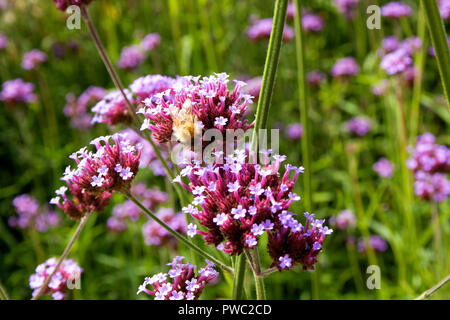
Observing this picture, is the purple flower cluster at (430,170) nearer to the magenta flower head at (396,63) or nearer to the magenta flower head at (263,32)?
the magenta flower head at (396,63)

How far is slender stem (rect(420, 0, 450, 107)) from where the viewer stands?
827mm

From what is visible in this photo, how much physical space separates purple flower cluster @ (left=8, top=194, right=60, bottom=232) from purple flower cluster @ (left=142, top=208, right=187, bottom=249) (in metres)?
0.91

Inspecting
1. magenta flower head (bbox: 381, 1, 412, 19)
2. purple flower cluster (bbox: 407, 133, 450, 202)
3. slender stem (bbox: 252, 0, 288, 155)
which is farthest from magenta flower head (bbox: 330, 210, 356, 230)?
slender stem (bbox: 252, 0, 288, 155)

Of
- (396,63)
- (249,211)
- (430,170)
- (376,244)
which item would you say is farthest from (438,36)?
(376,244)

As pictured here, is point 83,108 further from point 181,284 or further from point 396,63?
point 181,284

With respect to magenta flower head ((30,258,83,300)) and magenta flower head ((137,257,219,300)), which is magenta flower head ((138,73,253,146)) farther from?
magenta flower head ((30,258,83,300))

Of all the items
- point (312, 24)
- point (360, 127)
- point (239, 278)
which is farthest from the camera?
point (312, 24)

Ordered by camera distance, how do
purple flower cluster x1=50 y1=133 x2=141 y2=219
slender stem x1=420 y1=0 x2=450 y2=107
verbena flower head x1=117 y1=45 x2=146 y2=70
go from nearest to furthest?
1. slender stem x1=420 y1=0 x2=450 y2=107
2. purple flower cluster x1=50 y1=133 x2=141 y2=219
3. verbena flower head x1=117 y1=45 x2=146 y2=70

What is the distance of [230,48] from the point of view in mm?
3846

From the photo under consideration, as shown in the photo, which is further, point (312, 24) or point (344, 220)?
point (312, 24)

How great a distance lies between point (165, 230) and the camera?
228 cm

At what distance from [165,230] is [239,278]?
1.38 m

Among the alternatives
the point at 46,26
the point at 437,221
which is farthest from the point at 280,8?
the point at 46,26

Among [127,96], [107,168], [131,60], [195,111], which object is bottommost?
[107,168]
